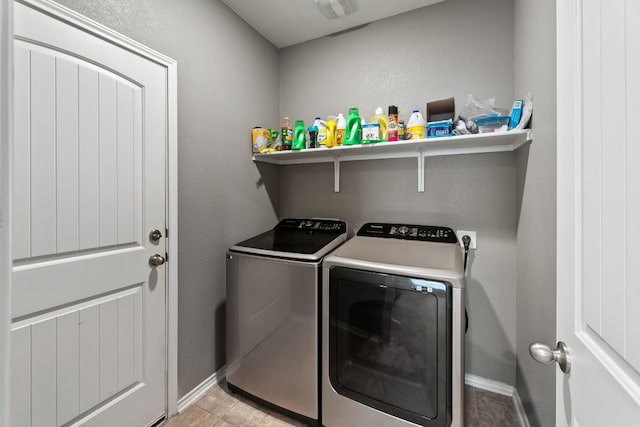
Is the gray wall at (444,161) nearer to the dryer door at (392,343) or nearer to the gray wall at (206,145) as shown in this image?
the gray wall at (206,145)

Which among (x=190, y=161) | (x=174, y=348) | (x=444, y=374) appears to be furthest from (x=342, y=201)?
(x=174, y=348)

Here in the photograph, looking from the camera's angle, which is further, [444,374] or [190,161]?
[190,161]

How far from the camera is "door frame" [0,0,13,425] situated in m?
0.62

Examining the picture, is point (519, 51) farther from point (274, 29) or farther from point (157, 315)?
point (157, 315)

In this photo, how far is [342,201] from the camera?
7.20 feet

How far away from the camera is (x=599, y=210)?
47cm

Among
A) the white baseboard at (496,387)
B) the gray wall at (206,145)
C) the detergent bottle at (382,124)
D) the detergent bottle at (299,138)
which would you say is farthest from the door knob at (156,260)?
the white baseboard at (496,387)

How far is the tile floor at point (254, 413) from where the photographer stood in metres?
1.52

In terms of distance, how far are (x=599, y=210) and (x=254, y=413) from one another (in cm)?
191

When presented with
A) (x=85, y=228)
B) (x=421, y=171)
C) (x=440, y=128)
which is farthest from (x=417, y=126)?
(x=85, y=228)

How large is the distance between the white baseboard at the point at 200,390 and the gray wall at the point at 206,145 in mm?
41

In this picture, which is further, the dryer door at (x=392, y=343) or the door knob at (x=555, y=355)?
the dryer door at (x=392, y=343)

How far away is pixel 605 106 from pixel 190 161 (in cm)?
180

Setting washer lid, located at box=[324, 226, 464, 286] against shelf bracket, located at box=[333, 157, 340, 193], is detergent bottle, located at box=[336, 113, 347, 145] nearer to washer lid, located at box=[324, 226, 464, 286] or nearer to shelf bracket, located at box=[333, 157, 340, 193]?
shelf bracket, located at box=[333, 157, 340, 193]
